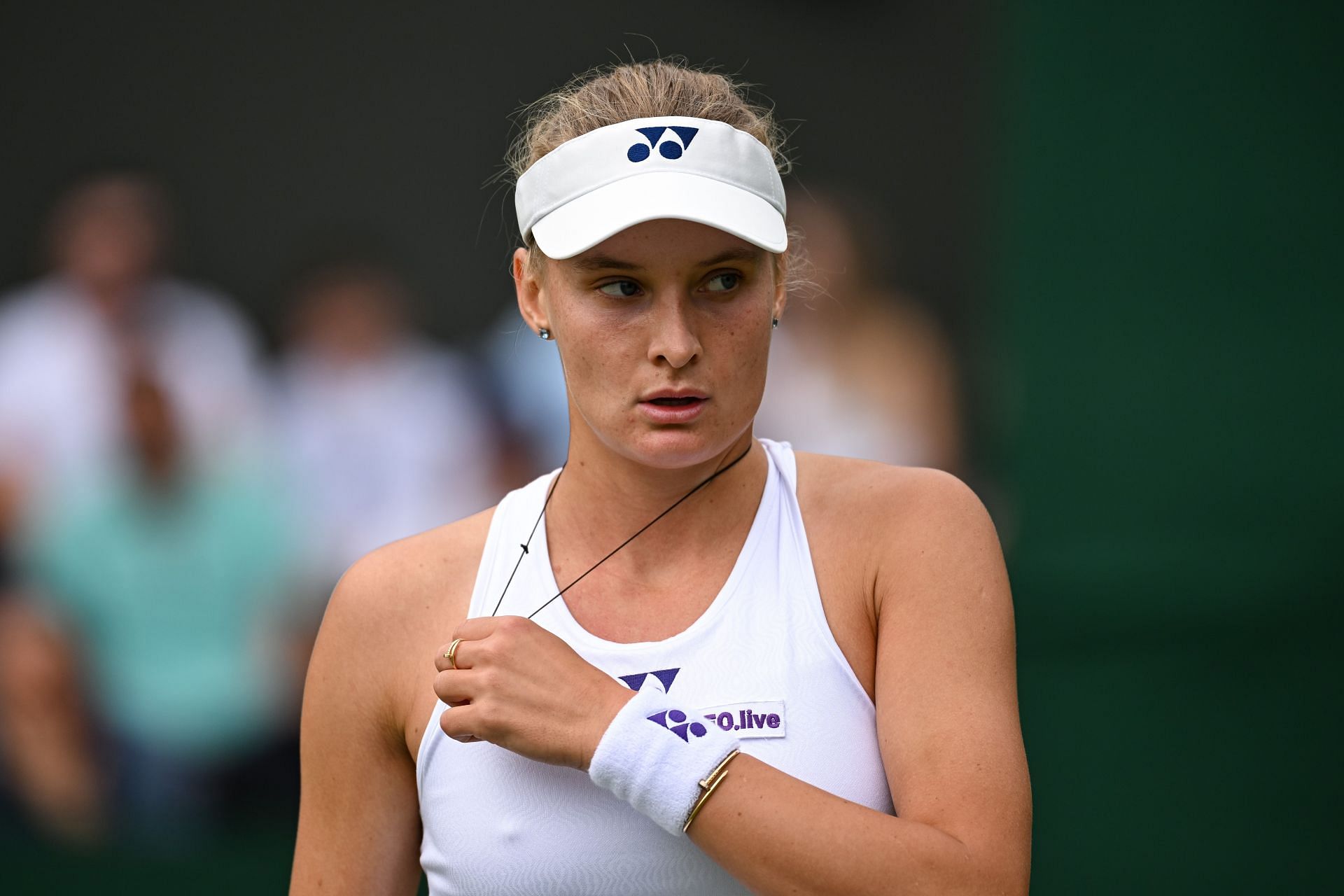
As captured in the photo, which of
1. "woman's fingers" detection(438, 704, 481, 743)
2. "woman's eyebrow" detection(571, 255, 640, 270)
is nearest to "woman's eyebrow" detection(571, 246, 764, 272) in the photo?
"woman's eyebrow" detection(571, 255, 640, 270)

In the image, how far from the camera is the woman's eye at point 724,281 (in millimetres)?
1631

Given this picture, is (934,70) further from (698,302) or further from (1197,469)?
(698,302)

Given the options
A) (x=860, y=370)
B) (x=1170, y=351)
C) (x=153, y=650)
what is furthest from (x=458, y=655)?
(x=1170, y=351)

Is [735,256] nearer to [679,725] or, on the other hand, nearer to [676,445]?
[676,445]

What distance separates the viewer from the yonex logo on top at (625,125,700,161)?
1.64m

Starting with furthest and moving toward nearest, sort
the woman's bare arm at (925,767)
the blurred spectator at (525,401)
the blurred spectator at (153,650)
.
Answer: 1. the blurred spectator at (525,401)
2. the blurred spectator at (153,650)
3. the woman's bare arm at (925,767)

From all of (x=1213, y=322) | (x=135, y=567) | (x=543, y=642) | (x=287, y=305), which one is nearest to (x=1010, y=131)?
(x=1213, y=322)

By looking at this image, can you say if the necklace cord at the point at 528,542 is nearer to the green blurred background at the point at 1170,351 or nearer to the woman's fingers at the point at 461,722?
the woman's fingers at the point at 461,722

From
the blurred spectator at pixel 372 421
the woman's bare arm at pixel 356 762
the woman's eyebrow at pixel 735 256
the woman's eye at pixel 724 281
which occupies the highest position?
the blurred spectator at pixel 372 421

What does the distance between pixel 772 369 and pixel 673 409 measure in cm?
266

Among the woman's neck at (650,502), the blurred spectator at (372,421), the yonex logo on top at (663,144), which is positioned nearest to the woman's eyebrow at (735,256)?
the yonex logo on top at (663,144)

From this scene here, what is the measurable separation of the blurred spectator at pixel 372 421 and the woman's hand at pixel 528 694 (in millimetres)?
2468

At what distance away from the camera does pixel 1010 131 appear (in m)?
4.27

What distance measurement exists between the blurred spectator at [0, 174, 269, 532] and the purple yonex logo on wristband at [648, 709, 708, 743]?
8.68 feet
